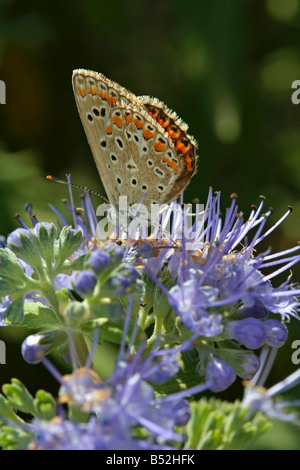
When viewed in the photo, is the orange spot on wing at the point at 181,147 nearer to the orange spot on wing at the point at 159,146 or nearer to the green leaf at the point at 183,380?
Result: the orange spot on wing at the point at 159,146

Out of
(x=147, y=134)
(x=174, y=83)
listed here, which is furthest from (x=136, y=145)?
(x=174, y=83)

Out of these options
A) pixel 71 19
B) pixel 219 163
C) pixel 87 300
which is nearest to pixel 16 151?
pixel 71 19

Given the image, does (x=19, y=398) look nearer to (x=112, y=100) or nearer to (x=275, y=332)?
(x=275, y=332)

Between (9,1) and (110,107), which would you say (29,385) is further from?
(9,1)

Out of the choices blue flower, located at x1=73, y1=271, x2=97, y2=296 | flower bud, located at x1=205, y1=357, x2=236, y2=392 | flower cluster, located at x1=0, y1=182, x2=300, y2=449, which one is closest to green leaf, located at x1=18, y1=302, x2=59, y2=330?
flower cluster, located at x1=0, y1=182, x2=300, y2=449

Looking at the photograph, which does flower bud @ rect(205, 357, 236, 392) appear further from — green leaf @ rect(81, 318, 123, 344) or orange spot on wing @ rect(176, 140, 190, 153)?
orange spot on wing @ rect(176, 140, 190, 153)

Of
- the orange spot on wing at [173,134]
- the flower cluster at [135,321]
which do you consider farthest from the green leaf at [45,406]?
the orange spot on wing at [173,134]
